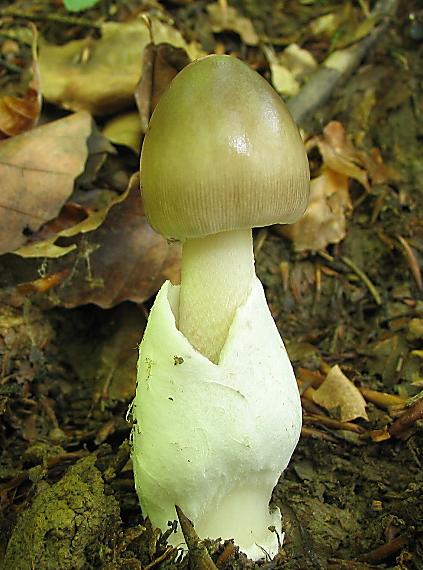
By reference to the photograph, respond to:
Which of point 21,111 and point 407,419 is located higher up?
point 21,111

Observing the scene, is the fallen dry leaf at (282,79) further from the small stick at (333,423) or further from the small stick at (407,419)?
the small stick at (407,419)

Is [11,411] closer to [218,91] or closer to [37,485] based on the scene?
[37,485]

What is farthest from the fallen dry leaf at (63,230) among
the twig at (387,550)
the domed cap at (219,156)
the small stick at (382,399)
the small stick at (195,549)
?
the twig at (387,550)

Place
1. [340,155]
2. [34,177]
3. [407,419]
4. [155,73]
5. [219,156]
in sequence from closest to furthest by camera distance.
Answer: [219,156], [407,419], [34,177], [155,73], [340,155]

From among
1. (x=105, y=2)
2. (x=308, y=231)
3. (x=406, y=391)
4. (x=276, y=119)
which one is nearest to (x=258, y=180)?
(x=276, y=119)

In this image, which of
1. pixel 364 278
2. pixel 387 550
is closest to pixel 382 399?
pixel 387 550

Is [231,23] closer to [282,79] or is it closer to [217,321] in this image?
[282,79]
